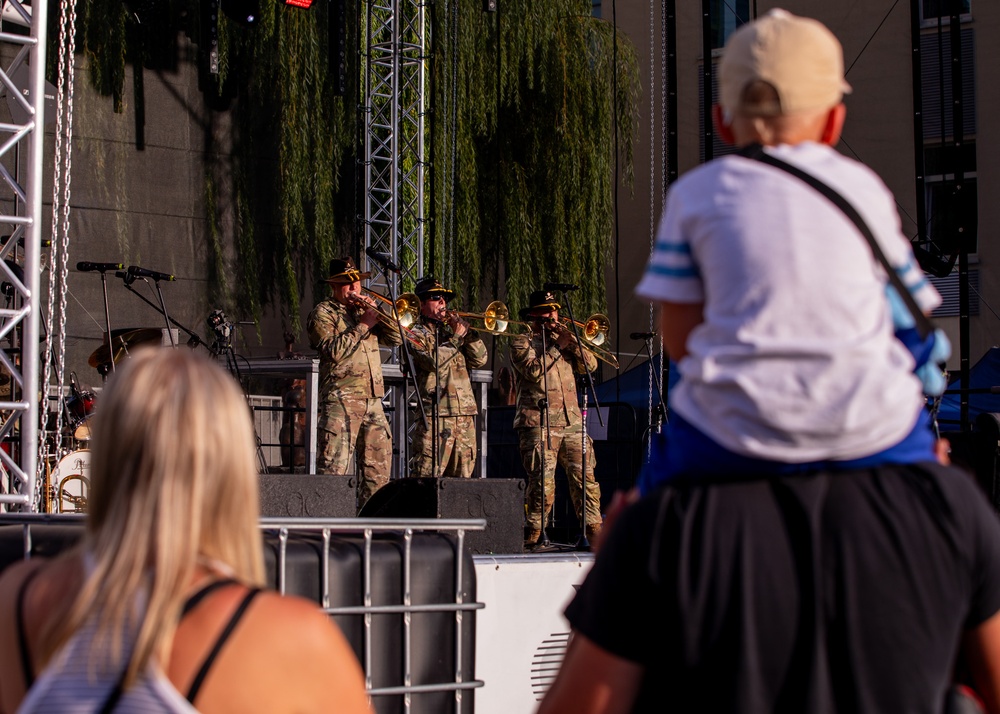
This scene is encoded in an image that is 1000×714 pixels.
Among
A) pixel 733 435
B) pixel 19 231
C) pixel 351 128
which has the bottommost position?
pixel 733 435

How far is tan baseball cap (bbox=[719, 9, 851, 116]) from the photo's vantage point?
5.24 ft

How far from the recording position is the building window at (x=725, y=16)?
1731cm

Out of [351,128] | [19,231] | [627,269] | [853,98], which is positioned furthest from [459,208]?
[19,231]

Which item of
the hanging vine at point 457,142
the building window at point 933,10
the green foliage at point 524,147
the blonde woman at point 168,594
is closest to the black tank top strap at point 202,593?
the blonde woman at point 168,594

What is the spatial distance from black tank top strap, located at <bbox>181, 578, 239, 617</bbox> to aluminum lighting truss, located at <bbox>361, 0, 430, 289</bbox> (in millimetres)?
10026

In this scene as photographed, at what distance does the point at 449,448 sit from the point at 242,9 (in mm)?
4668

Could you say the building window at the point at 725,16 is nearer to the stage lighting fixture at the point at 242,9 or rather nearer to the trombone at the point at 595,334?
the trombone at the point at 595,334

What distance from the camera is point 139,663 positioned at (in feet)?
4.44

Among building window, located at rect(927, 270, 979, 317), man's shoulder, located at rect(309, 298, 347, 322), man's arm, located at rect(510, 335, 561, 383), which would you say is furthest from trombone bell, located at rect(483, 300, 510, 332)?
building window, located at rect(927, 270, 979, 317)

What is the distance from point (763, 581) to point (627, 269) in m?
16.0

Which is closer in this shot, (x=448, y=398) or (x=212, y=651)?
(x=212, y=651)

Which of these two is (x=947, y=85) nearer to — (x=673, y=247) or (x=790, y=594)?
(x=673, y=247)

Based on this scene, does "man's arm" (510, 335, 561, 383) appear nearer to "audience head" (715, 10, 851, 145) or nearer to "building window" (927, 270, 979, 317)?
"building window" (927, 270, 979, 317)

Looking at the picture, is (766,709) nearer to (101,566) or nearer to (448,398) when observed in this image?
(101,566)
